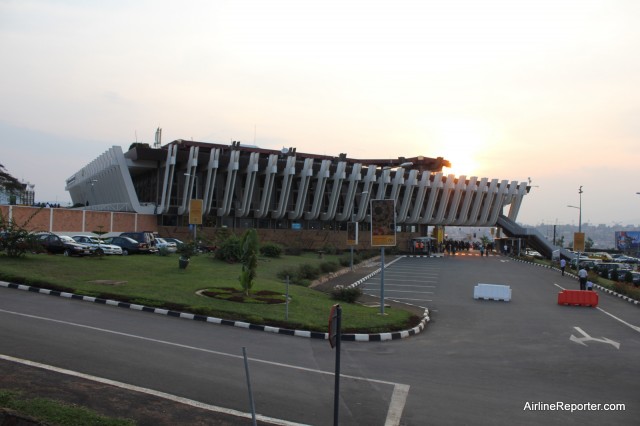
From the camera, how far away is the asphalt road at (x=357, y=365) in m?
8.38

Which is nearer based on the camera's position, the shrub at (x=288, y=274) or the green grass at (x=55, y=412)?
the green grass at (x=55, y=412)

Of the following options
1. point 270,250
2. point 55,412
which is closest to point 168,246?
point 270,250

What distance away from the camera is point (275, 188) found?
2680 inches

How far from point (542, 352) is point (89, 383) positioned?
10.8 meters

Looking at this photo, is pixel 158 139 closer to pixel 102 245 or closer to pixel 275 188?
pixel 275 188

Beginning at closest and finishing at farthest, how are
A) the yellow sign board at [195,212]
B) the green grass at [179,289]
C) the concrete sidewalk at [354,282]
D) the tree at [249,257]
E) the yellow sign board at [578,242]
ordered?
1. the green grass at [179,289]
2. the tree at [249,257]
3. the concrete sidewalk at [354,282]
4. the yellow sign board at [195,212]
5. the yellow sign board at [578,242]

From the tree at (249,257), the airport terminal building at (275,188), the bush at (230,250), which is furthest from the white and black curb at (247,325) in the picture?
the airport terminal building at (275,188)

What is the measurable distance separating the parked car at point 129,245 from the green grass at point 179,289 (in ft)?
22.6

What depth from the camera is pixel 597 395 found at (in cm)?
968

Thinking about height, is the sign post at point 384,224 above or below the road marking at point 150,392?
above

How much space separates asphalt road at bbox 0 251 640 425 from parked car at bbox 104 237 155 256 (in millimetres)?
17926

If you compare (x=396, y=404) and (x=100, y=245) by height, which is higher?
(x=100, y=245)

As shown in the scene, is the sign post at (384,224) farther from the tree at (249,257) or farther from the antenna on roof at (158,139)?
the antenna on roof at (158,139)

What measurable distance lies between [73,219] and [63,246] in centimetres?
1540
